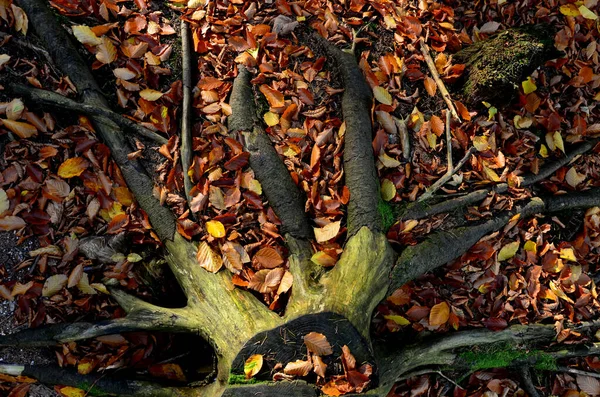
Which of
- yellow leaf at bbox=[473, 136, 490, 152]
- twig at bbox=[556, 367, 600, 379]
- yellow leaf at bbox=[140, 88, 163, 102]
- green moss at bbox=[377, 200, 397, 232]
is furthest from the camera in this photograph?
yellow leaf at bbox=[473, 136, 490, 152]

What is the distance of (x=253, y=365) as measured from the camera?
2738 mm

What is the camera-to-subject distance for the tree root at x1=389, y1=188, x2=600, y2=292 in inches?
122

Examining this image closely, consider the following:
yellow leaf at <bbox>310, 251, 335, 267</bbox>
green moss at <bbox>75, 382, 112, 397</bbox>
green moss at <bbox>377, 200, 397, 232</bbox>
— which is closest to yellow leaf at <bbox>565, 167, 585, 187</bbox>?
green moss at <bbox>377, 200, 397, 232</bbox>

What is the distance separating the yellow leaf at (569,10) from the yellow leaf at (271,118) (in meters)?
2.65

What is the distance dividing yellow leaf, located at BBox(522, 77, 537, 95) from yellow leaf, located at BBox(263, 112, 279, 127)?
194 centimetres

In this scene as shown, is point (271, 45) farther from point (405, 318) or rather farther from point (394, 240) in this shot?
point (405, 318)

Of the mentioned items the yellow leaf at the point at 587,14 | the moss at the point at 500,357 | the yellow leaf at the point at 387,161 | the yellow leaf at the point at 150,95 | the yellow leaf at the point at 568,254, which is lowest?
the moss at the point at 500,357

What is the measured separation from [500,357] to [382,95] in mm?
1923

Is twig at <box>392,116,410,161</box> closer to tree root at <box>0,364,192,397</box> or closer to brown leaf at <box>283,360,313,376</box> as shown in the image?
brown leaf at <box>283,360,313,376</box>

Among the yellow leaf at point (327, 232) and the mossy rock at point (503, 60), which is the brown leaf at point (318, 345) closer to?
the yellow leaf at point (327, 232)

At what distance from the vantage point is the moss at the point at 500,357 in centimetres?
337

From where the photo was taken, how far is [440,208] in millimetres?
3391

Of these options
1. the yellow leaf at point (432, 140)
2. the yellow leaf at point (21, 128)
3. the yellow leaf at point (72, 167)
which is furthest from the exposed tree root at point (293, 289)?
the yellow leaf at point (432, 140)

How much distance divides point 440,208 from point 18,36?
3.02m
